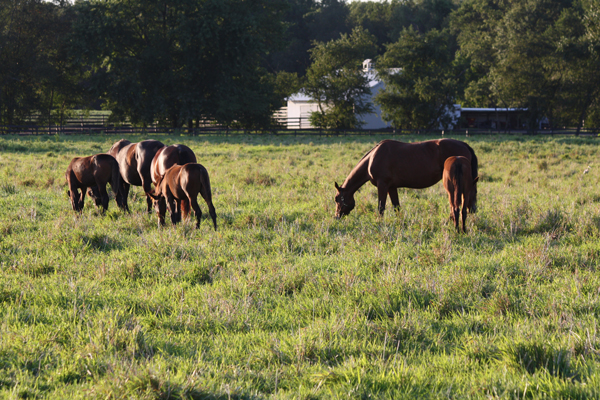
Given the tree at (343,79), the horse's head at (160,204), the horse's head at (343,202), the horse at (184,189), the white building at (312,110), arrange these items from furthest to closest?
the white building at (312,110) → the tree at (343,79) → the horse's head at (343,202) → the horse's head at (160,204) → the horse at (184,189)

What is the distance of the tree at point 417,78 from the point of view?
1774 inches

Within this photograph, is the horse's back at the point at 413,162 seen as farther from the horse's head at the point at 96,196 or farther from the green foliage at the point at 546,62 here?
the green foliage at the point at 546,62

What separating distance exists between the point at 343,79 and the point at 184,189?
135 ft

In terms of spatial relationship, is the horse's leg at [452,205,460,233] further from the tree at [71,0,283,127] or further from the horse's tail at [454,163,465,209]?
the tree at [71,0,283,127]

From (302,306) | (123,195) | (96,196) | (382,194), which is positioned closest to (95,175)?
(96,196)

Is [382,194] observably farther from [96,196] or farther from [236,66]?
[236,66]

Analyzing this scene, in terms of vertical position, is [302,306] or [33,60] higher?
[33,60]

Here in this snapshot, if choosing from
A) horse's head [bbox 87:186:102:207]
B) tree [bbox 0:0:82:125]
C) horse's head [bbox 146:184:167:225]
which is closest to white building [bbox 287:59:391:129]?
tree [bbox 0:0:82:125]

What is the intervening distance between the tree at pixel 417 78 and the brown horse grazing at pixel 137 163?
124ft

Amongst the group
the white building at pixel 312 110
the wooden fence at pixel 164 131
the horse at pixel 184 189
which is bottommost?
the horse at pixel 184 189

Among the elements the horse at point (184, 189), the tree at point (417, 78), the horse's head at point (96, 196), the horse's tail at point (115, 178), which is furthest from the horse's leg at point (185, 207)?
the tree at point (417, 78)

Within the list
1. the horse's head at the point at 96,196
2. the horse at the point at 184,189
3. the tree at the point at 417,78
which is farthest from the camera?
the tree at the point at 417,78

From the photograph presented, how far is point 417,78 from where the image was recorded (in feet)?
149

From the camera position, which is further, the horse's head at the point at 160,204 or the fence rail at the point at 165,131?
the fence rail at the point at 165,131
